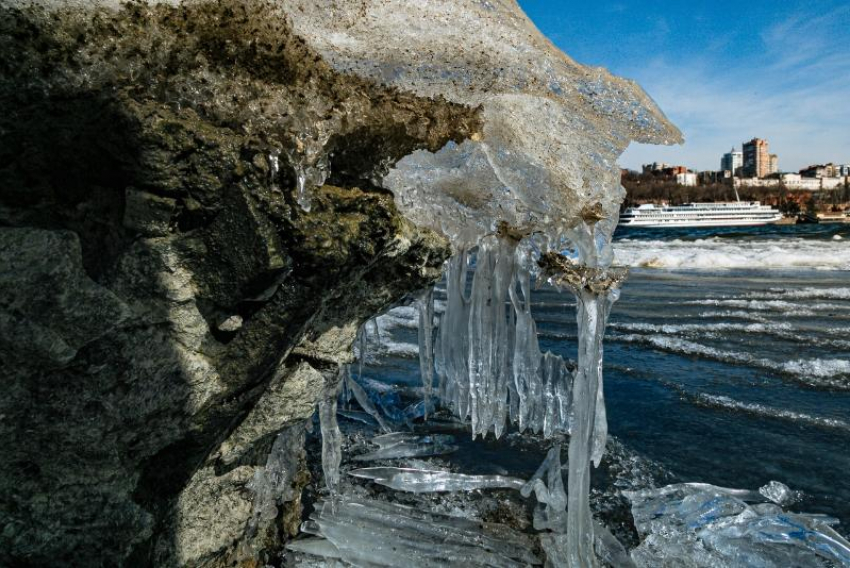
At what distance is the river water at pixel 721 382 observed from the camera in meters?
4.78

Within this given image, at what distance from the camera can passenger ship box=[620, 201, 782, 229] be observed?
79.9 metres

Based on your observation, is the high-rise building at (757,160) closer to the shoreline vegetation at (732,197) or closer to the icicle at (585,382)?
the shoreline vegetation at (732,197)

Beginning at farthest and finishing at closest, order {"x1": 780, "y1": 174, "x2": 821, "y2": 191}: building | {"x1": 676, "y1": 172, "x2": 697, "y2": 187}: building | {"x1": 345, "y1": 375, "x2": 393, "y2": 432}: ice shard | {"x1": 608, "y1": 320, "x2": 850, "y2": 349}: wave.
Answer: {"x1": 780, "y1": 174, "x2": 821, "y2": 191}: building → {"x1": 676, "y1": 172, "x2": 697, "y2": 187}: building → {"x1": 608, "y1": 320, "x2": 850, "y2": 349}: wave → {"x1": 345, "y1": 375, "x2": 393, "y2": 432}: ice shard

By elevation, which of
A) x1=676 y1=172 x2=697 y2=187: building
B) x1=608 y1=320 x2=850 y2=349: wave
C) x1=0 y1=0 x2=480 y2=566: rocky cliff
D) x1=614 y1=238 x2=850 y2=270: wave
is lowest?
x1=614 y1=238 x2=850 y2=270: wave

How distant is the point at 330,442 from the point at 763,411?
5.02 meters

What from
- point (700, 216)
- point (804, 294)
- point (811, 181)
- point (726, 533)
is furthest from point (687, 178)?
point (726, 533)

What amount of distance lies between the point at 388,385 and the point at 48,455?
17.4 ft

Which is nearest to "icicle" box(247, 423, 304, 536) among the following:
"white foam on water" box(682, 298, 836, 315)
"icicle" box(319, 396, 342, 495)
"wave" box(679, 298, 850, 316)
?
"icicle" box(319, 396, 342, 495)

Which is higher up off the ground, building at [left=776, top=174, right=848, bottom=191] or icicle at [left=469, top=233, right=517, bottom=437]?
building at [left=776, top=174, right=848, bottom=191]

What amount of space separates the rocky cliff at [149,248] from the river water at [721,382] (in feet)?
9.68

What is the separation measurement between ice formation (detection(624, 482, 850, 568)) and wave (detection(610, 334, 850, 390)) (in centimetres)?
383

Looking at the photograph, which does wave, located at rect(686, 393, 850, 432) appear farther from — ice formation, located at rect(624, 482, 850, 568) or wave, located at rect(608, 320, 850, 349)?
wave, located at rect(608, 320, 850, 349)

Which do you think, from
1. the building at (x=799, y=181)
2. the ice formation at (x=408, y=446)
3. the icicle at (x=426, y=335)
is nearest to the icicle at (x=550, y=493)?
the ice formation at (x=408, y=446)

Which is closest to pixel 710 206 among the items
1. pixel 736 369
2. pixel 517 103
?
pixel 736 369
